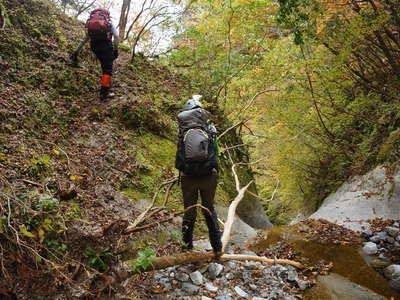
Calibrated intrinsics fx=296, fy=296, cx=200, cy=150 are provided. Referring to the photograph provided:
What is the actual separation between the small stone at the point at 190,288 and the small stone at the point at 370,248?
3.78m

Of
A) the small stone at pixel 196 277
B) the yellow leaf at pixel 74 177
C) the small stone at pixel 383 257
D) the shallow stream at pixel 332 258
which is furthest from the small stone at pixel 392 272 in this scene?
the yellow leaf at pixel 74 177

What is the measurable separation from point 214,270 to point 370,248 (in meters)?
3.48

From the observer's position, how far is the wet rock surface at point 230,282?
3775 mm

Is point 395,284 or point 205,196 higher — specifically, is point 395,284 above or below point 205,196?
below

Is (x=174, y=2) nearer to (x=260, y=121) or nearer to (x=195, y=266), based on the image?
(x=260, y=121)

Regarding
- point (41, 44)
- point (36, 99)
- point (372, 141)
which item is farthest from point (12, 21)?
point (372, 141)

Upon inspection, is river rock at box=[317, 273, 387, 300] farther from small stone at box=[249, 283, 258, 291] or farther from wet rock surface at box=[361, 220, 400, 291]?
small stone at box=[249, 283, 258, 291]

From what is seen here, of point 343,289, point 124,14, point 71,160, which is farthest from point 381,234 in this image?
point 124,14

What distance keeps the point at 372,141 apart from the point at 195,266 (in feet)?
22.1

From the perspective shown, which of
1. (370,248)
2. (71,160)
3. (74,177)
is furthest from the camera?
(370,248)

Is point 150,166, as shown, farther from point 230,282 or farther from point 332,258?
point 332,258

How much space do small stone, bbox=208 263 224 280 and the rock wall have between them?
4.23 m

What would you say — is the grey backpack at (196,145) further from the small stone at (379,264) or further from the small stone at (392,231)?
the small stone at (392,231)

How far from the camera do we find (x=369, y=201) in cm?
754
